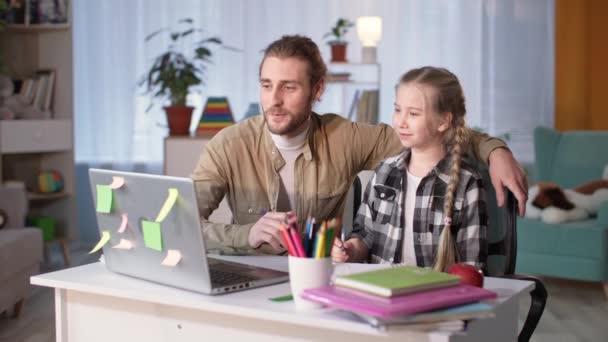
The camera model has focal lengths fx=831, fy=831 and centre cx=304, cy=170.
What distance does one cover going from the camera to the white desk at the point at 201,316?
134 centimetres

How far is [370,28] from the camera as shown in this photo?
16.1 feet

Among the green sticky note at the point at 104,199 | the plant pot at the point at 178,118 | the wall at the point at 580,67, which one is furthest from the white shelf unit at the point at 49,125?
the green sticky note at the point at 104,199

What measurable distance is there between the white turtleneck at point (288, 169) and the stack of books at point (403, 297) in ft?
3.00

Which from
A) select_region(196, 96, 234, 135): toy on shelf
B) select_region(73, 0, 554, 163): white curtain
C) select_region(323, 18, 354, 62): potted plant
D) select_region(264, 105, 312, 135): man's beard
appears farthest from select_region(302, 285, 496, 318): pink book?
select_region(73, 0, 554, 163): white curtain

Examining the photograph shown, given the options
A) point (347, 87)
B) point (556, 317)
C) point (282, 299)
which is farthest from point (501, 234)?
point (347, 87)

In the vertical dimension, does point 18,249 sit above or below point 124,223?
below

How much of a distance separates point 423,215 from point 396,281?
66 centimetres

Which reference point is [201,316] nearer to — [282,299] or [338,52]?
[282,299]

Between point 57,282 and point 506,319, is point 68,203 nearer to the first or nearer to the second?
point 57,282

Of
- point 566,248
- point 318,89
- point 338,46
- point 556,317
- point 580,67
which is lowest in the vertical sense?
point 556,317

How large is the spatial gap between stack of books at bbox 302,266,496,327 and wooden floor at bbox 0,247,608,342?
2077mm

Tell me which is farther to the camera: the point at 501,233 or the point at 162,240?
the point at 501,233

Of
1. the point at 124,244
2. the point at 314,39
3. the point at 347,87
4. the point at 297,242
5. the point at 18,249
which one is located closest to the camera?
the point at 297,242

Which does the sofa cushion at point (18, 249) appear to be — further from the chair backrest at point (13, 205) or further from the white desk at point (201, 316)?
the white desk at point (201, 316)
